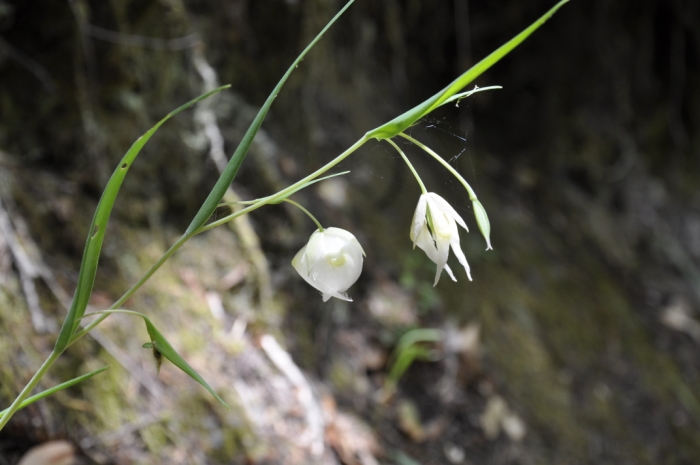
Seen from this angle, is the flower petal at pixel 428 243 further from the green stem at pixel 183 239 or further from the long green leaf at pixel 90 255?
the long green leaf at pixel 90 255

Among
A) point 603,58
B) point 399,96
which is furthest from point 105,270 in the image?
point 603,58

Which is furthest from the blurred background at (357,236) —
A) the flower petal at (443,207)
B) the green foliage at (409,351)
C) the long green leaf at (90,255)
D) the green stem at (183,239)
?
the long green leaf at (90,255)

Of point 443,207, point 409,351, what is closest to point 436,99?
point 443,207

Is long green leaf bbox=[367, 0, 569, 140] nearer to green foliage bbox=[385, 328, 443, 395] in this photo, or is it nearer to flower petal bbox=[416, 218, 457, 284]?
flower petal bbox=[416, 218, 457, 284]

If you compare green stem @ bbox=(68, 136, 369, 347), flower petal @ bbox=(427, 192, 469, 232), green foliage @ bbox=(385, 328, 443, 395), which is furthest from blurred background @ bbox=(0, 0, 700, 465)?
green stem @ bbox=(68, 136, 369, 347)

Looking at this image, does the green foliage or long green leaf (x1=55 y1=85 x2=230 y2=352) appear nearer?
long green leaf (x1=55 y1=85 x2=230 y2=352)

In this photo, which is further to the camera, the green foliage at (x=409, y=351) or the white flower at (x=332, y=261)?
the green foliage at (x=409, y=351)

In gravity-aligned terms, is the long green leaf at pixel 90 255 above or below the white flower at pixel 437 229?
above
